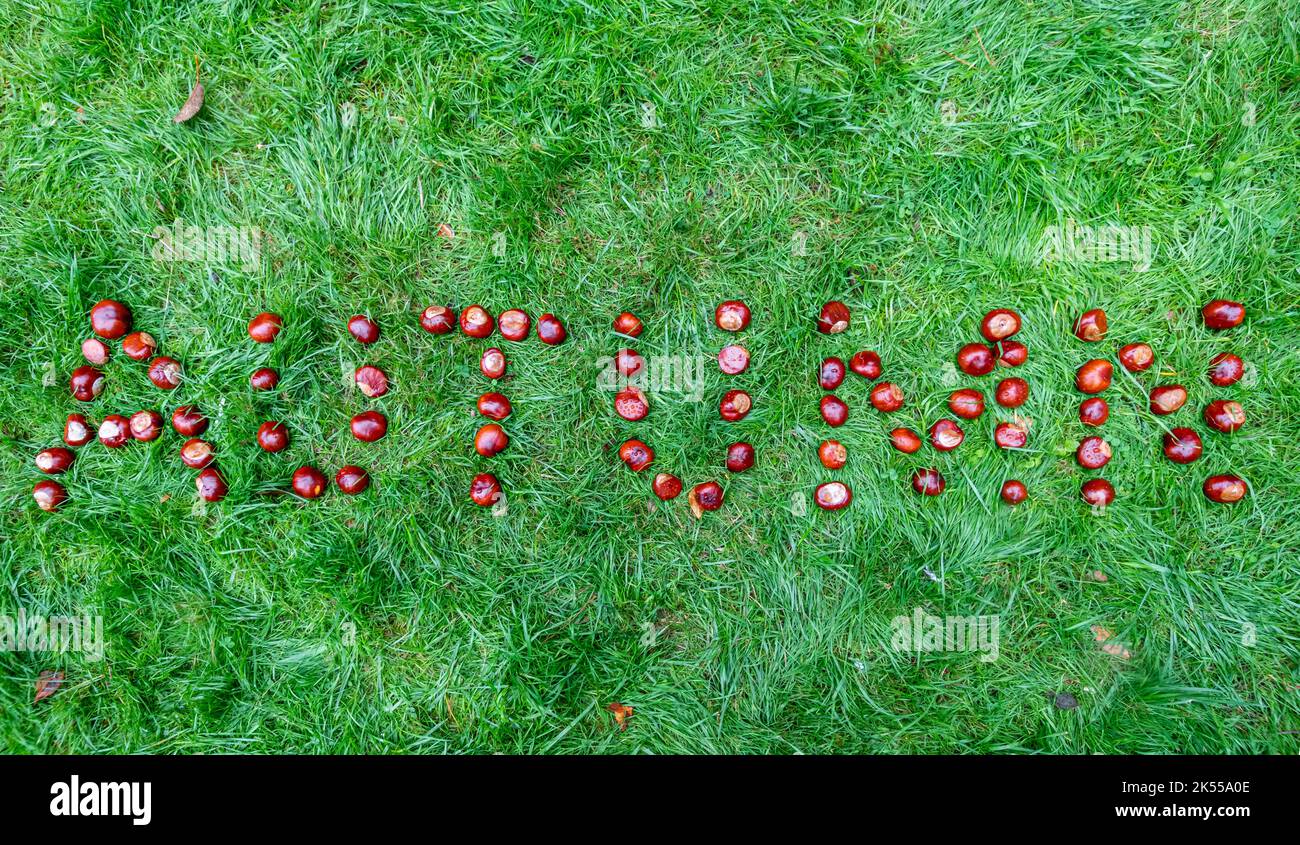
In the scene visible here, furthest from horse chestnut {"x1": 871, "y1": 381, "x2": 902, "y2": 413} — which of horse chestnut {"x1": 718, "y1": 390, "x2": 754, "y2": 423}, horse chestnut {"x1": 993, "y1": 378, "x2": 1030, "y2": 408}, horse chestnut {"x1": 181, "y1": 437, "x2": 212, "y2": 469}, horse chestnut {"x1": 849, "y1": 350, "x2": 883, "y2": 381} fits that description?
horse chestnut {"x1": 181, "y1": 437, "x2": 212, "y2": 469}

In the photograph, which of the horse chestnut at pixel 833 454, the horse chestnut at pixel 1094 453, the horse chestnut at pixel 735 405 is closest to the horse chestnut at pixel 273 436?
the horse chestnut at pixel 735 405

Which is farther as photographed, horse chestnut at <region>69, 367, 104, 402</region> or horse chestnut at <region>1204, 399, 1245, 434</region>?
horse chestnut at <region>69, 367, 104, 402</region>

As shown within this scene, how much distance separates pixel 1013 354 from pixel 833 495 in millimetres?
1223

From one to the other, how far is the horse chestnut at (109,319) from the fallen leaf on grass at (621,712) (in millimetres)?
3412

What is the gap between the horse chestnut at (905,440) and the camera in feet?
11.4

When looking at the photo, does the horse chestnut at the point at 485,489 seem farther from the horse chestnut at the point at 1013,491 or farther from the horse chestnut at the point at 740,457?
the horse chestnut at the point at 1013,491

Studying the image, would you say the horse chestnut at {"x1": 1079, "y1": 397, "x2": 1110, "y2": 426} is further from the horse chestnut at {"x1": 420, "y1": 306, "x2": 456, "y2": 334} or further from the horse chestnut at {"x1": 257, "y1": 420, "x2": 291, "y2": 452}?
the horse chestnut at {"x1": 257, "y1": 420, "x2": 291, "y2": 452}

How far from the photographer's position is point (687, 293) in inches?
141

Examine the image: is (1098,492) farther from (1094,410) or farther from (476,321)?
(476,321)

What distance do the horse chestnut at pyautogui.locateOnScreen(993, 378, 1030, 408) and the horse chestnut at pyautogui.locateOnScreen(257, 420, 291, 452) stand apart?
351 centimetres

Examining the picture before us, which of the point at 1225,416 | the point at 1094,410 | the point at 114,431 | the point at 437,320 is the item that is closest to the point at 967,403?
the point at 1094,410

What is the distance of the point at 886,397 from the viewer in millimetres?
3455

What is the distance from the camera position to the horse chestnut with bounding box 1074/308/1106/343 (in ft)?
11.4
